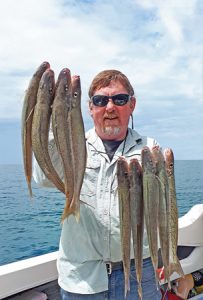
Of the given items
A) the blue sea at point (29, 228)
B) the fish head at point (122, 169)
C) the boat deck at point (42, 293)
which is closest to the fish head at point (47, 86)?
the fish head at point (122, 169)

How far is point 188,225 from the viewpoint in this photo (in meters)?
4.82

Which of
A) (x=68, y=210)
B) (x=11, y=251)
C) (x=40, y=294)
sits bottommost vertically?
(x=11, y=251)

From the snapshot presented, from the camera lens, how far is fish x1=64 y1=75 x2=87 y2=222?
1990 millimetres

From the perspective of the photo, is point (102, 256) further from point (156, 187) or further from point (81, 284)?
point (156, 187)

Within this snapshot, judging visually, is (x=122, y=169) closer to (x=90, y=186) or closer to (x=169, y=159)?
(x=169, y=159)

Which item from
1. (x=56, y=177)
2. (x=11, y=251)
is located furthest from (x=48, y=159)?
(x=11, y=251)

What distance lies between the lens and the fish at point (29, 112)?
2006 millimetres

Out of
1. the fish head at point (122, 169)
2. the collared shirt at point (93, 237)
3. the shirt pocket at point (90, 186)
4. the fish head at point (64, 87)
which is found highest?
the fish head at point (64, 87)

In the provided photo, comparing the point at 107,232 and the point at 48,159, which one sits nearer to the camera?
the point at 48,159

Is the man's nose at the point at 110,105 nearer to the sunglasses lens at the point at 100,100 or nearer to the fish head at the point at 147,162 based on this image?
the sunglasses lens at the point at 100,100

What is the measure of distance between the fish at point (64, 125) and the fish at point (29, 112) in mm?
117

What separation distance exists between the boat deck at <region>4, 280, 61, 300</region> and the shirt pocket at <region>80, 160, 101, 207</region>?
1404 mm

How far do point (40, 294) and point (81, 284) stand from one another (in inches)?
44.3

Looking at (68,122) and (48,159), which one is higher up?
(68,122)
